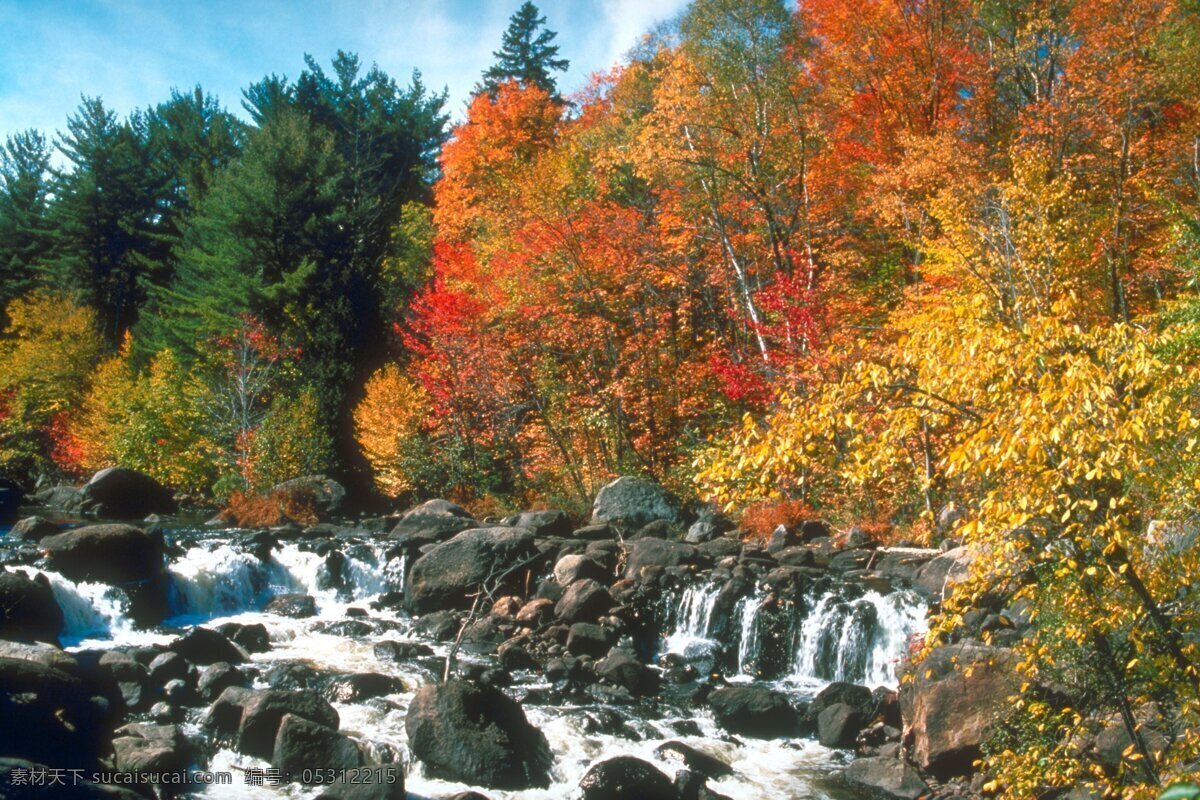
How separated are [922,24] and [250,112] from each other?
2994cm

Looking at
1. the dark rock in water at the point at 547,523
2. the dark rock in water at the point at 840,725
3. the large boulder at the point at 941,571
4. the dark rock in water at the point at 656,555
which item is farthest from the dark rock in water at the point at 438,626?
the large boulder at the point at 941,571

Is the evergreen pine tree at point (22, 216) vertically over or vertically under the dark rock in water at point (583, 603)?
over

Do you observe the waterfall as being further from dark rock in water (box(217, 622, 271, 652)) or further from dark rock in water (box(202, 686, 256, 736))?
dark rock in water (box(217, 622, 271, 652))

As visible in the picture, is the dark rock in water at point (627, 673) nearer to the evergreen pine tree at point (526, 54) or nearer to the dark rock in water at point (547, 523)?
the dark rock in water at point (547, 523)

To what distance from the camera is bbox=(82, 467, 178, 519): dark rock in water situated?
914 inches

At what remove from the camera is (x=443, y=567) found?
15.9 meters

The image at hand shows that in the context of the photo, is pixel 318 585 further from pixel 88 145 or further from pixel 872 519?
pixel 88 145

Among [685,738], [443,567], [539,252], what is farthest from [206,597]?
[539,252]

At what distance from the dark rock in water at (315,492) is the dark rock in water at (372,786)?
52.3 ft

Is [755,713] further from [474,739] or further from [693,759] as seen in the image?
A: [474,739]

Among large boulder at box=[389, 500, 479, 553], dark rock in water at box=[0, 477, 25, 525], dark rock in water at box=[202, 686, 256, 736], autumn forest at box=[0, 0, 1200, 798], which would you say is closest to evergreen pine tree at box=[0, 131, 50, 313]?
autumn forest at box=[0, 0, 1200, 798]

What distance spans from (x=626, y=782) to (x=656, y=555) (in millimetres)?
7384

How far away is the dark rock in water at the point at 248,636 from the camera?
43.7 ft

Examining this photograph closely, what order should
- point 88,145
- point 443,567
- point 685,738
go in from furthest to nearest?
point 88,145 → point 443,567 → point 685,738
